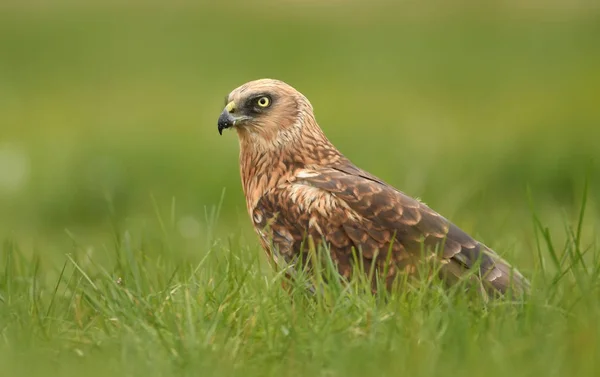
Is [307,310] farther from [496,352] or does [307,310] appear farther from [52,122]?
[52,122]

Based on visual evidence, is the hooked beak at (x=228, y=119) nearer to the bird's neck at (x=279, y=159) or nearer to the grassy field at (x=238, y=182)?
the bird's neck at (x=279, y=159)

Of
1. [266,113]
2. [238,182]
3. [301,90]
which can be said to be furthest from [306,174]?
[301,90]

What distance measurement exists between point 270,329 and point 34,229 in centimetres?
581

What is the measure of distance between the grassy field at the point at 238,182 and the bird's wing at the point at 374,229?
303mm

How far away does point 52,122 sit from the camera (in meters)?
14.8

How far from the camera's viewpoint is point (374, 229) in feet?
17.6

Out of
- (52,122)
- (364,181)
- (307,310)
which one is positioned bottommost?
(52,122)

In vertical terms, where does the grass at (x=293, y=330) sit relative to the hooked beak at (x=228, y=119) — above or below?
below

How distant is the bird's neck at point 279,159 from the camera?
234 inches

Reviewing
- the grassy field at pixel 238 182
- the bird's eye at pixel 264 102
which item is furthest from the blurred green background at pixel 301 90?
the bird's eye at pixel 264 102

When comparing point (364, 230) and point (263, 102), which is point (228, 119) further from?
point (364, 230)

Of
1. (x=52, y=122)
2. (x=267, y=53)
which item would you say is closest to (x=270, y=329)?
(x=52, y=122)

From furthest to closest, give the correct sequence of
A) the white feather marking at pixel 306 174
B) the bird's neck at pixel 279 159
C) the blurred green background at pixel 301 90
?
the blurred green background at pixel 301 90 → the bird's neck at pixel 279 159 → the white feather marking at pixel 306 174

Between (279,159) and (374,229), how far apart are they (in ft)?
2.96
